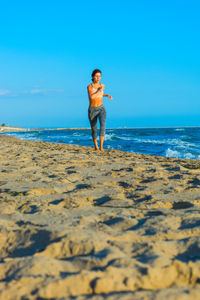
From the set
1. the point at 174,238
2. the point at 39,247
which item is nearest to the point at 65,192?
the point at 39,247

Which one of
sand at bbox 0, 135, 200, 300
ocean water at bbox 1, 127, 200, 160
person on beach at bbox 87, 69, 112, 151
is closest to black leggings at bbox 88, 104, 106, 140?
person on beach at bbox 87, 69, 112, 151

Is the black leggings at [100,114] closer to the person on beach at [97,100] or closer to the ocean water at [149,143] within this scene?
the person on beach at [97,100]

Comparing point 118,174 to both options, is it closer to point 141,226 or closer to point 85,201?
point 85,201

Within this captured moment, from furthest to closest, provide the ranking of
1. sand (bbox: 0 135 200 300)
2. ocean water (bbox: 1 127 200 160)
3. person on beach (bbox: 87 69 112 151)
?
ocean water (bbox: 1 127 200 160) < person on beach (bbox: 87 69 112 151) < sand (bbox: 0 135 200 300)

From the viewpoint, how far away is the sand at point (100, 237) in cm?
122

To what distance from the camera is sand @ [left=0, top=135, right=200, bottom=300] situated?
122cm

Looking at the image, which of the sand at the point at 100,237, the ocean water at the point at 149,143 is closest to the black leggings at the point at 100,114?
the ocean water at the point at 149,143

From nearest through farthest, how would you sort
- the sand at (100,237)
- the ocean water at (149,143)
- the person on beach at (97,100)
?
the sand at (100,237) < the person on beach at (97,100) < the ocean water at (149,143)

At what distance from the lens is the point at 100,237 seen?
1.73 metres

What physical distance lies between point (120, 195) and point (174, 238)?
1049 millimetres

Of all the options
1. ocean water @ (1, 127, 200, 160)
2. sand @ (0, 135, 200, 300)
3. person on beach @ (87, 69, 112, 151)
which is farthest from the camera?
ocean water @ (1, 127, 200, 160)

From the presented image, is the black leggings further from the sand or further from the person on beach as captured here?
the sand

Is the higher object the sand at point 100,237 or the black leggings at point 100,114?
the black leggings at point 100,114

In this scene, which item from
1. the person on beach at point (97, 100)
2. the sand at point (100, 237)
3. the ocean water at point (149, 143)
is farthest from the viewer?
the ocean water at point (149, 143)
